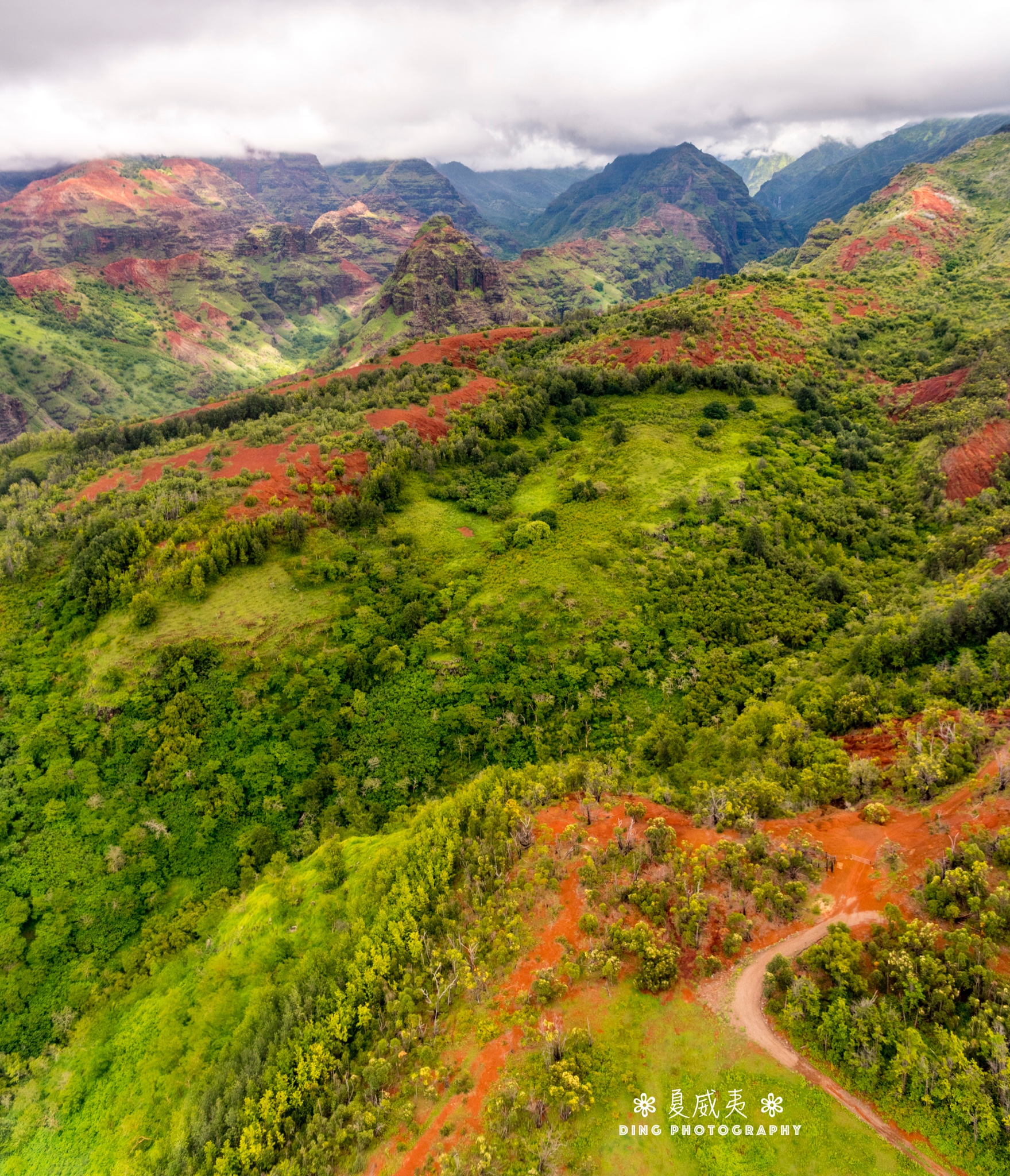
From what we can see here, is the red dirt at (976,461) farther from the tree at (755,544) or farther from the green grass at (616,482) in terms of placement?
the tree at (755,544)

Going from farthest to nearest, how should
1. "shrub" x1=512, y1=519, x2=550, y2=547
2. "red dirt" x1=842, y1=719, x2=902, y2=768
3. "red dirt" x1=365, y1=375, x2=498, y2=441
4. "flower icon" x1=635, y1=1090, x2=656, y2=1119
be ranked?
"red dirt" x1=365, y1=375, x2=498, y2=441
"shrub" x1=512, y1=519, x2=550, y2=547
"red dirt" x1=842, y1=719, x2=902, y2=768
"flower icon" x1=635, y1=1090, x2=656, y2=1119

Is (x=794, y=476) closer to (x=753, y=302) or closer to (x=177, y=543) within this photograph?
(x=753, y=302)

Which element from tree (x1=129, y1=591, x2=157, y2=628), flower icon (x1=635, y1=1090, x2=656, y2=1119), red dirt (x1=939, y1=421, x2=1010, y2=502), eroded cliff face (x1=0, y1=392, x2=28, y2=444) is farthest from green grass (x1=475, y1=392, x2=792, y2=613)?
eroded cliff face (x1=0, y1=392, x2=28, y2=444)

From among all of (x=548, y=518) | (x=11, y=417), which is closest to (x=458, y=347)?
(x=548, y=518)

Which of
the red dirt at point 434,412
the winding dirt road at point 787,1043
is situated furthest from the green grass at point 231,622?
the winding dirt road at point 787,1043

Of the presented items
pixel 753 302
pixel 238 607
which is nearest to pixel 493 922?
pixel 238 607

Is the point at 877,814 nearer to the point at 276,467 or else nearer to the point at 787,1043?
the point at 787,1043

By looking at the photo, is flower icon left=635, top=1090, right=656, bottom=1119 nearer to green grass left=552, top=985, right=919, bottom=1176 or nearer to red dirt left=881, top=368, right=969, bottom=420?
green grass left=552, top=985, right=919, bottom=1176
